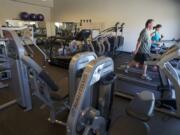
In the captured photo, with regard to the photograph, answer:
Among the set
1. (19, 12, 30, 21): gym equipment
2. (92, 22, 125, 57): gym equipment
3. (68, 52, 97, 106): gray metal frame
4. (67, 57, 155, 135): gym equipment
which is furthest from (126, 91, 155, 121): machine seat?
(19, 12, 30, 21): gym equipment

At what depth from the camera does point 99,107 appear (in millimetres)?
1563

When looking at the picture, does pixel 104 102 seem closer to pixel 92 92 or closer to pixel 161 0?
pixel 92 92

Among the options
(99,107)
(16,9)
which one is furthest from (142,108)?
(16,9)

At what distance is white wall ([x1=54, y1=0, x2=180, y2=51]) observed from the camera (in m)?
6.49

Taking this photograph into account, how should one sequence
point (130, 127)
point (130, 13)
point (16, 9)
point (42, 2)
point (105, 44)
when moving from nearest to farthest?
1. point (130, 127)
2. point (105, 44)
3. point (130, 13)
4. point (16, 9)
5. point (42, 2)

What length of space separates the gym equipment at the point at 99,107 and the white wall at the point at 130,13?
6.12 m

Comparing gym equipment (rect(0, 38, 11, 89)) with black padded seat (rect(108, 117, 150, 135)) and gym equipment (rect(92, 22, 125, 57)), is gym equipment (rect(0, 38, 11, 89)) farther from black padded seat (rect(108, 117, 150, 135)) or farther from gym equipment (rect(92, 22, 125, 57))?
gym equipment (rect(92, 22, 125, 57))

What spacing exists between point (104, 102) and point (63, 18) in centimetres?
964

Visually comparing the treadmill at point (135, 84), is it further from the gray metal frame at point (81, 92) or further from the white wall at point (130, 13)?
the white wall at point (130, 13)

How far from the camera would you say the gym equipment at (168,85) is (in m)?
2.28

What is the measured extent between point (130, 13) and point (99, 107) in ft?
22.4

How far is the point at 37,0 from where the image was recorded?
387 inches

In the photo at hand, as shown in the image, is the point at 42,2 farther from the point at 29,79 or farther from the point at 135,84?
the point at 29,79

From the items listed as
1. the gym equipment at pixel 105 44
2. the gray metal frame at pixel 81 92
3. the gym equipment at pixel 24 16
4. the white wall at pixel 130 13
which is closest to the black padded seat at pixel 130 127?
the gray metal frame at pixel 81 92
